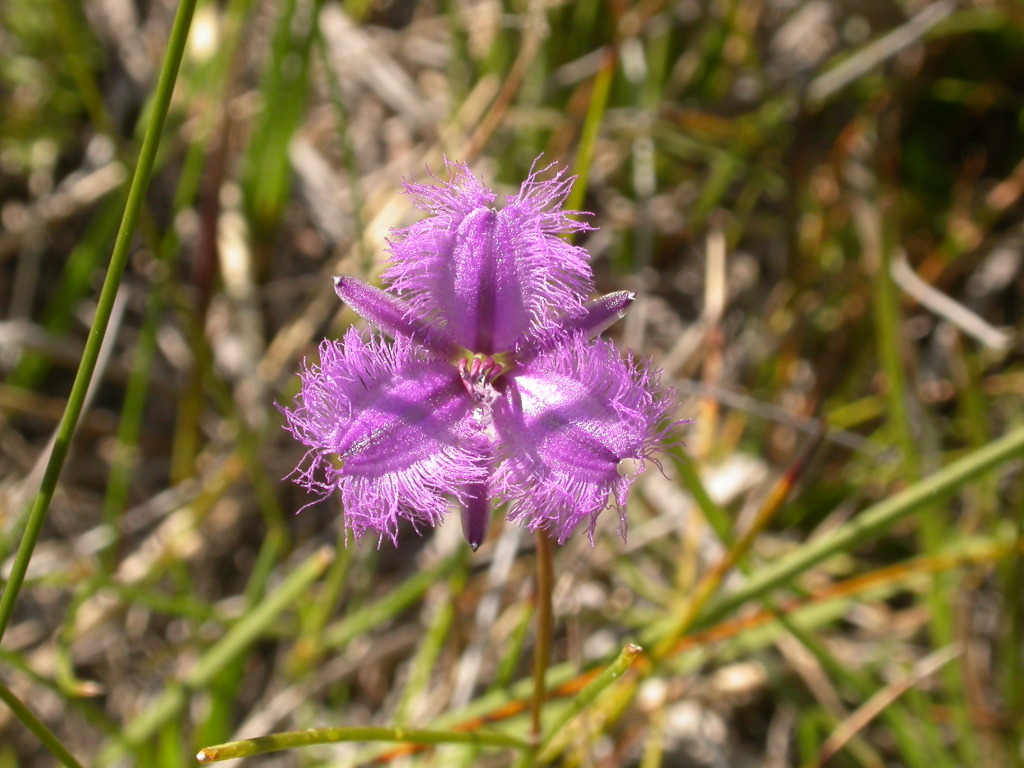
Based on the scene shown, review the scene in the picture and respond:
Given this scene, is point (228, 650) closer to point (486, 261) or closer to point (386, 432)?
point (386, 432)

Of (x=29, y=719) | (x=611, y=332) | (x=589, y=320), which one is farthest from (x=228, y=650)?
(x=611, y=332)

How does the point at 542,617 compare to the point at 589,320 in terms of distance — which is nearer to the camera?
the point at 589,320

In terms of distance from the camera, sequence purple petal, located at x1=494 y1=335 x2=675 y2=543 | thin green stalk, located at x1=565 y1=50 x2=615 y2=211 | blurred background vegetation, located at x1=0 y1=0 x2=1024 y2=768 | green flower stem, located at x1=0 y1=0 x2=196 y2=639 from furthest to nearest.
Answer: blurred background vegetation, located at x1=0 y1=0 x2=1024 y2=768 < thin green stalk, located at x1=565 y1=50 x2=615 y2=211 < purple petal, located at x1=494 y1=335 x2=675 y2=543 < green flower stem, located at x1=0 y1=0 x2=196 y2=639

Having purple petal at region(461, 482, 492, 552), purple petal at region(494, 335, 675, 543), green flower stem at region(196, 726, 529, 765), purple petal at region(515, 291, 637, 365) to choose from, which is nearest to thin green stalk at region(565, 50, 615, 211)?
purple petal at region(515, 291, 637, 365)

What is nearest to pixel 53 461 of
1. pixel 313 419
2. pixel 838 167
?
pixel 313 419

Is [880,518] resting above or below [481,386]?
below

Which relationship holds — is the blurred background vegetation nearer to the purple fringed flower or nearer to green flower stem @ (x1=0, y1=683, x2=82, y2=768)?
green flower stem @ (x1=0, y1=683, x2=82, y2=768)
